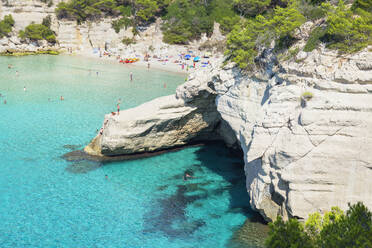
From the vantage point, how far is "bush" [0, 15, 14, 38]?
80.9 meters

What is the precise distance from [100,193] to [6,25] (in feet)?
244

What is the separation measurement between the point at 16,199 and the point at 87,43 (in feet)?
226

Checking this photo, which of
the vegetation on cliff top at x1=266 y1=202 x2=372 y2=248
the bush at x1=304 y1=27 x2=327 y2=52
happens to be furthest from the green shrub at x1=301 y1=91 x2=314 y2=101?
the vegetation on cliff top at x1=266 y1=202 x2=372 y2=248

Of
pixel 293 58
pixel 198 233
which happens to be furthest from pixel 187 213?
pixel 293 58

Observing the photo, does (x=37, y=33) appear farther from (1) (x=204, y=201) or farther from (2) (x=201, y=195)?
(1) (x=204, y=201)

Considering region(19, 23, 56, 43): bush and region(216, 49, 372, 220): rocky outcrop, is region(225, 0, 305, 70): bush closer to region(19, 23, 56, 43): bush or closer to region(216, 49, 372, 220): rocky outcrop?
region(216, 49, 372, 220): rocky outcrop

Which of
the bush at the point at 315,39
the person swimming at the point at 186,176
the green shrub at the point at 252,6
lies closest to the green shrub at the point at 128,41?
the green shrub at the point at 252,6

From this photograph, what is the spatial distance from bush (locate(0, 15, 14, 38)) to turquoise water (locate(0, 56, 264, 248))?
5247 cm

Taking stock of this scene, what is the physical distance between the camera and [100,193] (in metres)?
21.6

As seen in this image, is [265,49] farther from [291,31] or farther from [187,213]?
[187,213]

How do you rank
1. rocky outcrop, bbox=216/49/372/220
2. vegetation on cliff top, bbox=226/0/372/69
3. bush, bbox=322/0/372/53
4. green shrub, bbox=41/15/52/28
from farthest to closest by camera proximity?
green shrub, bbox=41/15/52/28 → vegetation on cliff top, bbox=226/0/372/69 → bush, bbox=322/0/372/53 → rocky outcrop, bbox=216/49/372/220

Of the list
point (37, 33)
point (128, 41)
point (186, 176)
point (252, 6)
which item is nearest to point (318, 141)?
point (186, 176)

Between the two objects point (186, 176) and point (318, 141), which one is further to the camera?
point (186, 176)

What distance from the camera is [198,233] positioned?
17.9 metres
